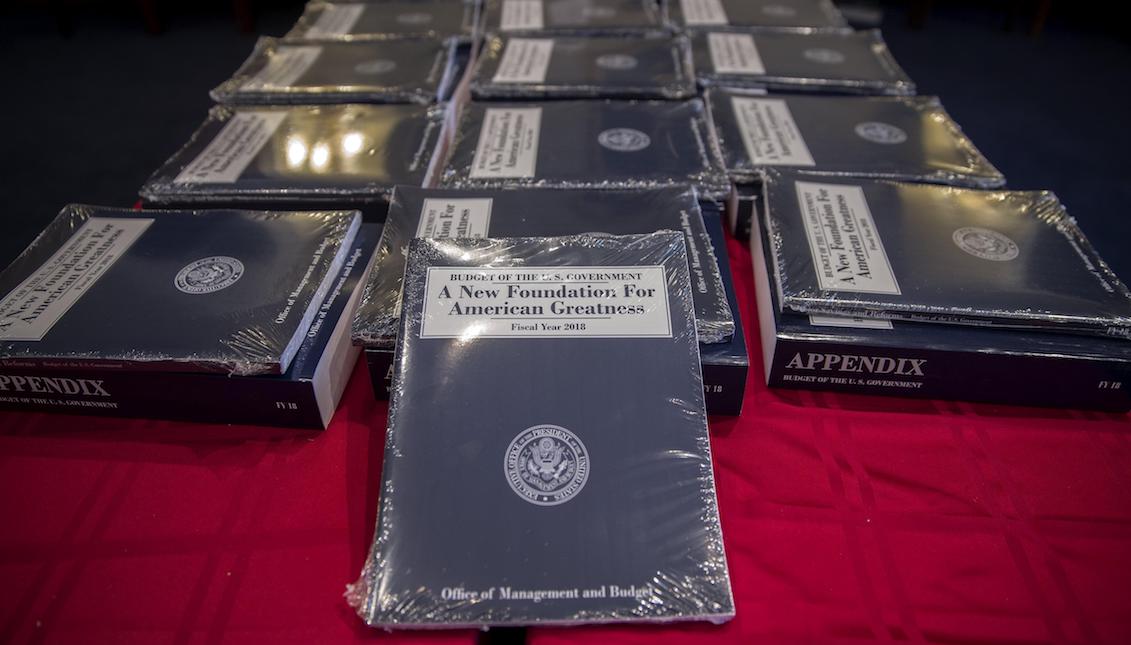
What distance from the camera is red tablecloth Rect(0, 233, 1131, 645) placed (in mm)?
578

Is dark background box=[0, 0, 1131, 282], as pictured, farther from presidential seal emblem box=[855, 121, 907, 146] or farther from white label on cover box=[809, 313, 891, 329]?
white label on cover box=[809, 313, 891, 329]

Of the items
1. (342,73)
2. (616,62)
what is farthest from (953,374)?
(342,73)

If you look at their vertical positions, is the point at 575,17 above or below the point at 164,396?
above

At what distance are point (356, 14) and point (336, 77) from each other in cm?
39

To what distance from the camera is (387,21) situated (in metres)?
1.54

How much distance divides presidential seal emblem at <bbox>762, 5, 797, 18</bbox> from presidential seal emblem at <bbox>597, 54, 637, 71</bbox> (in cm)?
42

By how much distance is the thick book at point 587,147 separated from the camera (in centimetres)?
94

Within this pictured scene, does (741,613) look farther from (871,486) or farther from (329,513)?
(329,513)

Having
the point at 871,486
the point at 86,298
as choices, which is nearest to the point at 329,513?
the point at 86,298

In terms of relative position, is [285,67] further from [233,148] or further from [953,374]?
[953,374]

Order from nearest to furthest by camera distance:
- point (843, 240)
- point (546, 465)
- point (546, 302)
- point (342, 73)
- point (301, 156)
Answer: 1. point (546, 465)
2. point (546, 302)
3. point (843, 240)
4. point (301, 156)
5. point (342, 73)

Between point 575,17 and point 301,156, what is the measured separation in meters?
0.76

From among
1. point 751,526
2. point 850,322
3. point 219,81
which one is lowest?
point 219,81

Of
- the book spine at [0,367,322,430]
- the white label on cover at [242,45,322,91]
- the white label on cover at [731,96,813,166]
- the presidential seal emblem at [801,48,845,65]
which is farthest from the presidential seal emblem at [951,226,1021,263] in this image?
the white label on cover at [242,45,322,91]
